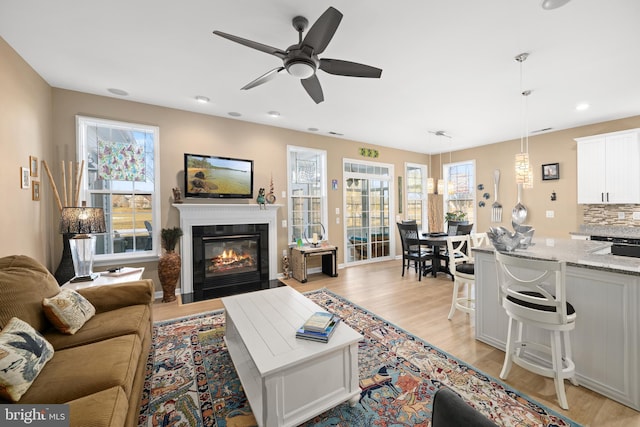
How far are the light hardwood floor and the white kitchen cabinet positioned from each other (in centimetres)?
288

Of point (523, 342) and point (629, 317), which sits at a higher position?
point (629, 317)

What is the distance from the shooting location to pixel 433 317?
9.96 ft

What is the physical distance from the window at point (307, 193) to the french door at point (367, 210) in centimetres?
58

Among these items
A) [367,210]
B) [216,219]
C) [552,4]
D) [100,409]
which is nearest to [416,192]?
[367,210]

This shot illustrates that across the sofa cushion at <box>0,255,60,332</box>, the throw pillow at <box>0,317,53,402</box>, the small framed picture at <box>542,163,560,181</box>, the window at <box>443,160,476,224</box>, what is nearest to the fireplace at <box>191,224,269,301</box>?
the sofa cushion at <box>0,255,60,332</box>

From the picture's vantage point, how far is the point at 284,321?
1980mm

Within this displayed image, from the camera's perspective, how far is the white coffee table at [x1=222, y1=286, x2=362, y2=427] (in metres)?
1.43

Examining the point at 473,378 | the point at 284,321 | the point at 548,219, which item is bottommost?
the point at 473,378

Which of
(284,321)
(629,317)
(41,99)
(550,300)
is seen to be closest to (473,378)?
(550,300)

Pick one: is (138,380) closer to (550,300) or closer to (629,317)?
(550,300)

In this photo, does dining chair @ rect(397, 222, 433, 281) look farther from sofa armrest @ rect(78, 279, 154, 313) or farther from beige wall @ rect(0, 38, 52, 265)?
beige wall @ rect(0, 38, 52, 265)

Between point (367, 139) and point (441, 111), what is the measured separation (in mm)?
1880

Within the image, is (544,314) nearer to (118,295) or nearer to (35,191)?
(118,295)

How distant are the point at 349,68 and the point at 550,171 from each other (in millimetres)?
5283
